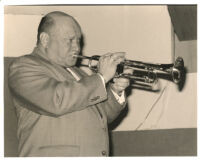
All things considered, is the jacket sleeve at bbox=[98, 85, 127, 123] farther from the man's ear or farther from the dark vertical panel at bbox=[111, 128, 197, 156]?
the dark vertical panel at bbox=[111, 128, 197, 156]

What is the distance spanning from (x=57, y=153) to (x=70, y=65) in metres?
0.62

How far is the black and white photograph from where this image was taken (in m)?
2.24

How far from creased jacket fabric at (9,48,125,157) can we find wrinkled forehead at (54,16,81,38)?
30 cm

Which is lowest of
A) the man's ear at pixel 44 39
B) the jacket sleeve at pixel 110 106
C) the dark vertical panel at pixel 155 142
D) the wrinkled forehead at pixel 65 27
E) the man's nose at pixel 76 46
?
the dark vertical panel at pixel 155 142

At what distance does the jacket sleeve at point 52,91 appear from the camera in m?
2.14

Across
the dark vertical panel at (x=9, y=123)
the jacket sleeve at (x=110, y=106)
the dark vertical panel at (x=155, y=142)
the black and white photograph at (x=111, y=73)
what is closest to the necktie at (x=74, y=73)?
the black and white photograph at (x=111, y=73)

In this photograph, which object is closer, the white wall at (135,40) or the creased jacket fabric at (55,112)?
the creased jacket fabric at (55,112)

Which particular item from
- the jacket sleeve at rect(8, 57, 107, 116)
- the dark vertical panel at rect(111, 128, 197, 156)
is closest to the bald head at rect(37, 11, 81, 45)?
the jacket sleeve at rect(8, 57, 107, 116)

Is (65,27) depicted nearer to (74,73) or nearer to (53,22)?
(53,22)

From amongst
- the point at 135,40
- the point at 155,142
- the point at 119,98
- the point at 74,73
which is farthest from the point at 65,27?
the point at 155,142

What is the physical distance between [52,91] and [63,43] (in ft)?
1.46

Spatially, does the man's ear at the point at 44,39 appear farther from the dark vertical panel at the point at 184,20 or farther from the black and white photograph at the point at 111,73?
the dark vertical panel at the point at 184,20

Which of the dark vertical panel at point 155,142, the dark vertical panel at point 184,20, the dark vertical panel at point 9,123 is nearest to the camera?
the dark vertical panel at point 184,20

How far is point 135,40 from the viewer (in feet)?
10.8
